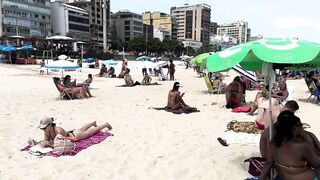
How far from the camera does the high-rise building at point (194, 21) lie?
16275 centimetres

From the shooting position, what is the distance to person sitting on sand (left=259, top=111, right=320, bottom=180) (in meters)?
3.29

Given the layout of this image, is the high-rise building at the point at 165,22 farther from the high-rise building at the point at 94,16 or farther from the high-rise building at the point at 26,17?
the high-rise building at the point at 26,17

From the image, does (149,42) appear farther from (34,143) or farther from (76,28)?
(34,143)

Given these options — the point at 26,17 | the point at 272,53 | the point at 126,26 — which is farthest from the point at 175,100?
the point at 126,26

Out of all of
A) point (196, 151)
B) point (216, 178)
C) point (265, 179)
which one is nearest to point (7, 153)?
point (196, 151)

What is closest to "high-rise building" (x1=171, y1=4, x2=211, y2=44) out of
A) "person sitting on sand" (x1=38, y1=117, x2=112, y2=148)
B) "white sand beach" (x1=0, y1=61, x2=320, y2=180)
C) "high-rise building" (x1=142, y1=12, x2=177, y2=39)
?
"high-rise building" (x1=142, y1=12, x2=177, y2=39)

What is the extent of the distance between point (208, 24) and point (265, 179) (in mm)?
168995


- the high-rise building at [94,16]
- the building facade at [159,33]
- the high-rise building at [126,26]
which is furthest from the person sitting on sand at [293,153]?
the building facade at [159,33]

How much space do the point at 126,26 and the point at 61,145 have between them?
127124 mm

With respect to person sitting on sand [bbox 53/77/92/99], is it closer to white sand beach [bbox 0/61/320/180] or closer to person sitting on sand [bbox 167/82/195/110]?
white sand beach [bbox 0/61/320/180]

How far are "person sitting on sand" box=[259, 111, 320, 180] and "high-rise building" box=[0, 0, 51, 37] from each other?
272 ft

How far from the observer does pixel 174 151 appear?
5777 mm

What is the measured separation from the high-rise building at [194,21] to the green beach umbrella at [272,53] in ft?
515

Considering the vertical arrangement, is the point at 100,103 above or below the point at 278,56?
below
